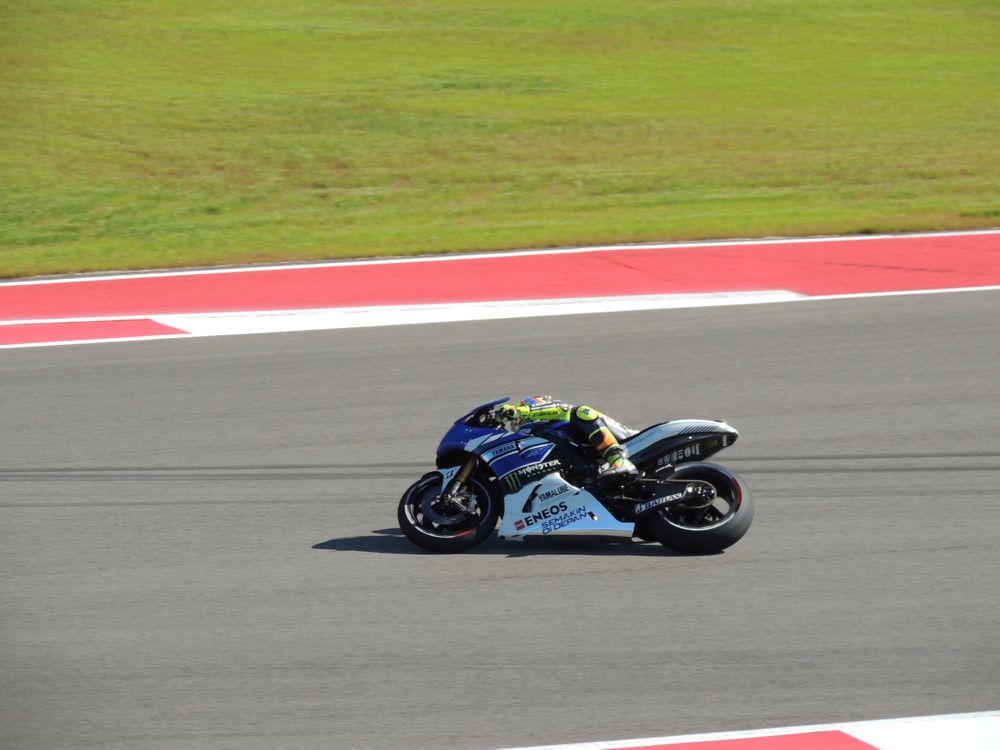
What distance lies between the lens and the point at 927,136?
24.9m

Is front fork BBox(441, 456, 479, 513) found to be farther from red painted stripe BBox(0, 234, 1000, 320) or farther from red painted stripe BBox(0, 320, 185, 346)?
red painted stripe BBox(0, 234, 1000, 320)

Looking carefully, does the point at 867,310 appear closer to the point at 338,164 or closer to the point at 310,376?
the point at 310,376

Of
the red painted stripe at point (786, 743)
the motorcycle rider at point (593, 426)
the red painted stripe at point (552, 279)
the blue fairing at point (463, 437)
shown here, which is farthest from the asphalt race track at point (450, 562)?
the red painted stripe at point (552, 279)

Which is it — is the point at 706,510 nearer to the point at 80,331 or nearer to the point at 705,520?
the point at 705,520

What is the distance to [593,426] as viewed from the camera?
751 cm

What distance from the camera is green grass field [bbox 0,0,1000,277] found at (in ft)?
62.6

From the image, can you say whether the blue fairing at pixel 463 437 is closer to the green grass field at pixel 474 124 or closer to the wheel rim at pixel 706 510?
the wheel rim at pixel 706 510

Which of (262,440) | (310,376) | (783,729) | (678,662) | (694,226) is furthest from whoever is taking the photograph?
(694,226)

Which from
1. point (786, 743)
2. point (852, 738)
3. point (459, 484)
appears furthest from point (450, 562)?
point (852, 738)

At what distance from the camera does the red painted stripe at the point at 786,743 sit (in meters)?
5.43

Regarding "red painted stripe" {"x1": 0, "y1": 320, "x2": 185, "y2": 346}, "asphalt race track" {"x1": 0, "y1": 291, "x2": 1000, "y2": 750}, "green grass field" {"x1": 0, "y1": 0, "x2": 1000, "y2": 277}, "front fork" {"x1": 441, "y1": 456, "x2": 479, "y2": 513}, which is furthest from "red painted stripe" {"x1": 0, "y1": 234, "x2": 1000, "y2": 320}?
"front fork" {"x1": 441, "y1": 456, "x2": 479, "y2": 513}

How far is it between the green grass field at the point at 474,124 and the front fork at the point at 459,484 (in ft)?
32.4

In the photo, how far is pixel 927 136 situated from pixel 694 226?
8896 millimetres

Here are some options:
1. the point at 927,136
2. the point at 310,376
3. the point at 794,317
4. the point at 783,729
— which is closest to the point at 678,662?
the point at 783,729
